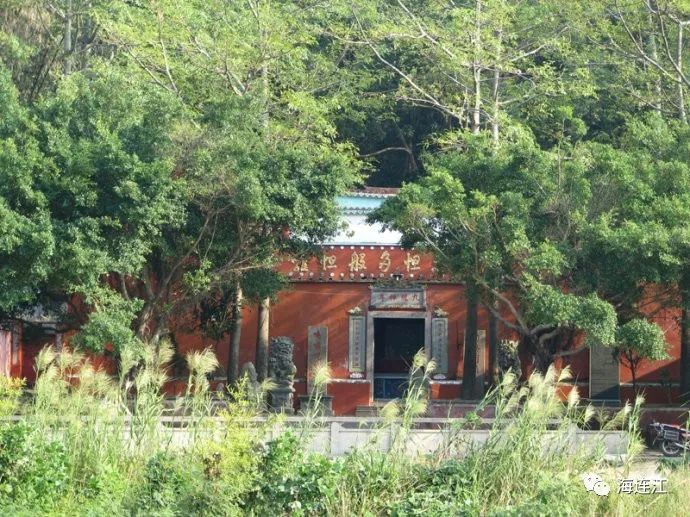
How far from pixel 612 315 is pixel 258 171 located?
5.39 m

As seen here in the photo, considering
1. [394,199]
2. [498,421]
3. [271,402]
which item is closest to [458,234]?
[394,199]

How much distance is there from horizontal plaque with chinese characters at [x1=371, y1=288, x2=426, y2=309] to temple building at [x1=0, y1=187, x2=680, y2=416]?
2 cm

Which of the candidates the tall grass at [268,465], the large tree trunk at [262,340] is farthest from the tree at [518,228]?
the tall grass at [268,465]

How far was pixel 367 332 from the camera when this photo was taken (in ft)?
72.3

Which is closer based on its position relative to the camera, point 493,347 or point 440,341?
point 493,347

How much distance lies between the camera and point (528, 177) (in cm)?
1775

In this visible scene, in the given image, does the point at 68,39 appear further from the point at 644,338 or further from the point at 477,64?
the point at 644,338

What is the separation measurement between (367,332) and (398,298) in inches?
33.2

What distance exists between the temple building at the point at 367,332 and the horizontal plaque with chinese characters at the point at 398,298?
0.06ft

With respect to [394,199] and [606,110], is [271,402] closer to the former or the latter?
[394,199]

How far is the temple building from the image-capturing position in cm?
2170

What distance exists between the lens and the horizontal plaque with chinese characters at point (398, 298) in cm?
2192

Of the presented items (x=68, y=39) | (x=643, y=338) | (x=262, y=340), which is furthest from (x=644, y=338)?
(x=68, y=39)

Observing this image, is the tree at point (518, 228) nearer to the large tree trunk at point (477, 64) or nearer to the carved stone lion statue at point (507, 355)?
the carved stone lion statue at point (507, 355)
